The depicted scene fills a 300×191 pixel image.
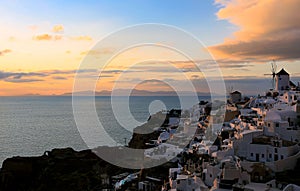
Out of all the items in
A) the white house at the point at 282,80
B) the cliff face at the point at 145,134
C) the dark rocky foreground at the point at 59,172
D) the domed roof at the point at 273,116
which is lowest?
the dark rocky foreground at the point at 59,172

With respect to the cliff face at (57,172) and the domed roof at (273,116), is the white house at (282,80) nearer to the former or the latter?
the domed roof at (273,116)

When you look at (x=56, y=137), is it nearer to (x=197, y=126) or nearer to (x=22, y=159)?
(x=22, y=159)

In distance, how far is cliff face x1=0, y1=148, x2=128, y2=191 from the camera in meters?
27.6

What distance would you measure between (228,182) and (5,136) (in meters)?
62.5

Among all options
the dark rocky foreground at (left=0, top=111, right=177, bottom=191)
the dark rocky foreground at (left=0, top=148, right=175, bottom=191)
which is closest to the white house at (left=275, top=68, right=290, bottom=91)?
the dark rocky foreground at (left=0, top=111, right=177, bottom=191)

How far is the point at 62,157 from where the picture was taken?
34000 mm

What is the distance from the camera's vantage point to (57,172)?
30.3 metres

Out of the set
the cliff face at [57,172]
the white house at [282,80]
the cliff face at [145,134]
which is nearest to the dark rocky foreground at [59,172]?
the cliff face at [57,172]

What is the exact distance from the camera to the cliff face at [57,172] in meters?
27.6

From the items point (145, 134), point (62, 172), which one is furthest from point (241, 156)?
point (145, 134)

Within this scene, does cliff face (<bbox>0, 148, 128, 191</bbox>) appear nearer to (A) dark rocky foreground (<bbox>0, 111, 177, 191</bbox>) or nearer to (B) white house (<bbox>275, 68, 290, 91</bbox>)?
(A) dark rocky foreground (<bbox>0, 111, 177, 191</bbox>)

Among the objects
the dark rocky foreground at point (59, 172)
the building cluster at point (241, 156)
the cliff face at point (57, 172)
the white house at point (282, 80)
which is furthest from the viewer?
the white house at point (282, 80)

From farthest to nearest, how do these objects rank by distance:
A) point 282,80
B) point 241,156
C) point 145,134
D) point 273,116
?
1. point 145,134
2. point 282,80
3. point 273,116
4. point 241,156

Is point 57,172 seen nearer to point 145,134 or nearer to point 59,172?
point 59,172
